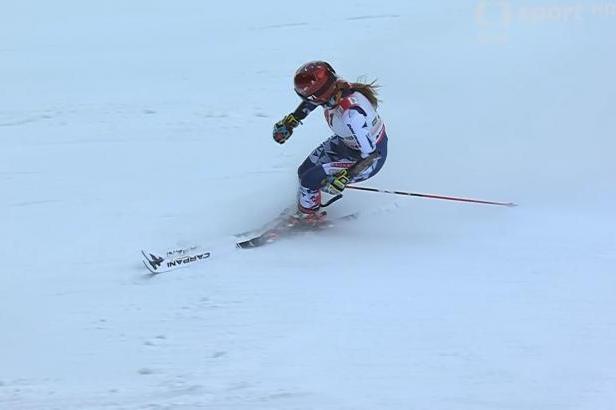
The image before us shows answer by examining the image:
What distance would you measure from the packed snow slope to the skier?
399 mm

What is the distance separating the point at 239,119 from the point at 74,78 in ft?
7.71

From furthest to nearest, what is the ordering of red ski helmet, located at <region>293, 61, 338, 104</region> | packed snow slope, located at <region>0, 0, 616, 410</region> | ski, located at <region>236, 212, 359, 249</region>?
1. ski, located at <region>236, 212, 359, 249</region>
2. red ski helmet, located at <region>293, 61, 338, 104</region>
3. packed snow slope, located at <region>0, 0, 616, 410</region>

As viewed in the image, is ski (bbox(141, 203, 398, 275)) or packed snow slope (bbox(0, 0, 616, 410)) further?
ski (bbox(141, 203, 398, 275))

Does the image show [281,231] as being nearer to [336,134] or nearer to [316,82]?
[336,134]

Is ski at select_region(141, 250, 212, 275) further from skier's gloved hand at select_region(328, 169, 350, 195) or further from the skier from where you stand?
skier's gloved hand at select_region(328, 169, 350, 195)

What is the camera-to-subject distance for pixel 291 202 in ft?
19.4

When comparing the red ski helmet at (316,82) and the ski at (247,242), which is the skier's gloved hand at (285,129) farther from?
the ski at (247,242)

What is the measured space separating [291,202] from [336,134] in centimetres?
88

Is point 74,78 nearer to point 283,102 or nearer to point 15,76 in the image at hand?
point 15,76

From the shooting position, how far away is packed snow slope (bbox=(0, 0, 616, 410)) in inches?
152

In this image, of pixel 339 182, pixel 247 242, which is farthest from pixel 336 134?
pixel 247 242

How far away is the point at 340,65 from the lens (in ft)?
28.6

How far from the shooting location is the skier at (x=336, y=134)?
192 inches

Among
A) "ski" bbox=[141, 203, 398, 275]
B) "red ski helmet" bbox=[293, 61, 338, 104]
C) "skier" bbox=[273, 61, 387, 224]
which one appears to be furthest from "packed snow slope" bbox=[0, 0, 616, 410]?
"red ski helmet" bbox=[293, 61, 338, 104]
